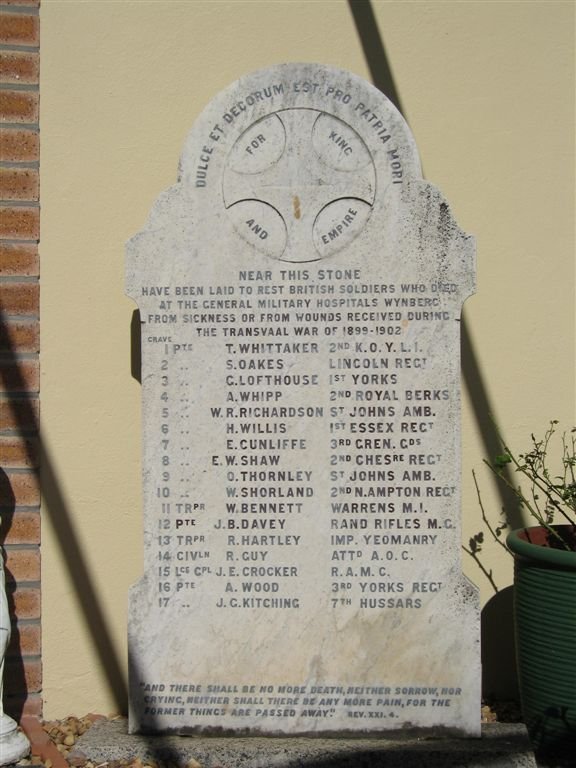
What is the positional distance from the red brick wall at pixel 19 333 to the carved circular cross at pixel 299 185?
97cm

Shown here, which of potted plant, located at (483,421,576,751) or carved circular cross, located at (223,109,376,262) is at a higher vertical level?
carved circular cross, located at (223,109,376,262)

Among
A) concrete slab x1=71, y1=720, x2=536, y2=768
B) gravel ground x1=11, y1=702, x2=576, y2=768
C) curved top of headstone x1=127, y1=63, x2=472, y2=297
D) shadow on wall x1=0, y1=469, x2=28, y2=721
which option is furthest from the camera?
shadow on wall x1=0, y1=469, x2=28, y2=721

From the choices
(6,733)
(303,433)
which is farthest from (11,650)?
(303,433)

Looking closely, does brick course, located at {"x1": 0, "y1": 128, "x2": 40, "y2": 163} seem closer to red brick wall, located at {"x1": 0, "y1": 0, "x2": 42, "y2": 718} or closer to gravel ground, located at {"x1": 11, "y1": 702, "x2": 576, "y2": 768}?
red brick wall, located at {"x1": 0, "y1": 0, "x2": 42, "y2": 718}

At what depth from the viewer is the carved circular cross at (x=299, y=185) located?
3.30 m

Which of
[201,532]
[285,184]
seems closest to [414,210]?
[285,184]

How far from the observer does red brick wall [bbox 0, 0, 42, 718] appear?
3.74 m

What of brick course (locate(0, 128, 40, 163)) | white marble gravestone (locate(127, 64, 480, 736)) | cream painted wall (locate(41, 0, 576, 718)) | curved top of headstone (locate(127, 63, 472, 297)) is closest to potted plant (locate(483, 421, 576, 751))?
white marble gravestone (locate(127, 64, 480, 736))

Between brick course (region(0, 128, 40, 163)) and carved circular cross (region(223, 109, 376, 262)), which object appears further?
brick course (region(0, 128, 40, 163))

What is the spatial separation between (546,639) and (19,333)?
2357 millimetres

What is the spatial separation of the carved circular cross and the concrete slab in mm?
1702

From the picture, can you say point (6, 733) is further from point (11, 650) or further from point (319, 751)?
point (319, 751)

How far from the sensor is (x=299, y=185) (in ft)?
10.9

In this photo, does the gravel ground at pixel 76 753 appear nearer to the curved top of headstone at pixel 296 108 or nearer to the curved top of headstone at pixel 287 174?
the curved top of headstone at pixel 287 174
